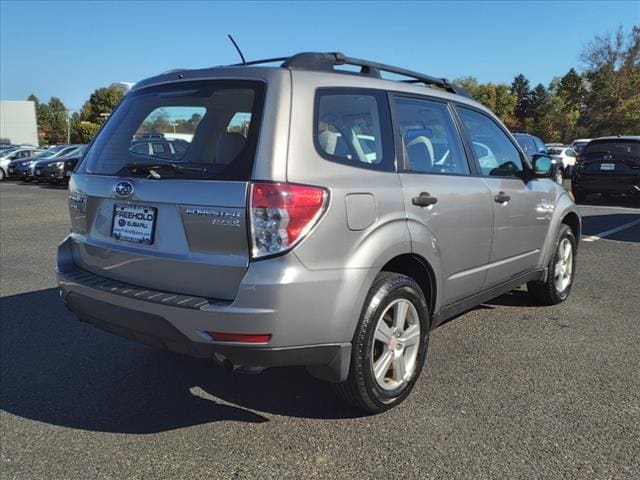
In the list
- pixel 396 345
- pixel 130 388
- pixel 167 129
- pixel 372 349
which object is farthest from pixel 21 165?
pixel 372 349

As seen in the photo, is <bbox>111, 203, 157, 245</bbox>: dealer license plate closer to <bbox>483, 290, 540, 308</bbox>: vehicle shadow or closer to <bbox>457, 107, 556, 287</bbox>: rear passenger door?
<bbox>457, 107, 556, 287</bbox>: rear passenger door

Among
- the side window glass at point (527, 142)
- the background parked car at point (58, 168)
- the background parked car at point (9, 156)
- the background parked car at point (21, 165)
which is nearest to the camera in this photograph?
the side window glass at point (527, 142)

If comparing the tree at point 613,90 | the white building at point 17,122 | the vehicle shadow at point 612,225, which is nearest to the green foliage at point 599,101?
the tree at point 613,90

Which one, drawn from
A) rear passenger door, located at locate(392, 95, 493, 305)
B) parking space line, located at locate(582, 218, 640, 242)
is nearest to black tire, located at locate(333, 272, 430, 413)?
rear passenger door, located at locate(392, 95, 493, 305)

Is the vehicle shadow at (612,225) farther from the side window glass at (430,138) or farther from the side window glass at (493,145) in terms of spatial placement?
the side window glass at (430,138)

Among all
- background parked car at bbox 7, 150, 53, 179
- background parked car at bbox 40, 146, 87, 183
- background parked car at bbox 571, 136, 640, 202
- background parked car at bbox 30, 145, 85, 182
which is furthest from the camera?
background parked car at bbox 7, 150, 53, 179

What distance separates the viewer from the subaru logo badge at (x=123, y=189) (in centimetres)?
291

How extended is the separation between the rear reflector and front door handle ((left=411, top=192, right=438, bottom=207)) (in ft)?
3.82

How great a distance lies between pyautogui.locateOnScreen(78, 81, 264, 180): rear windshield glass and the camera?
273 cm

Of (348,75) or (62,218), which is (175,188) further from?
(62,218)

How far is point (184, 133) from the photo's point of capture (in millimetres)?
3293

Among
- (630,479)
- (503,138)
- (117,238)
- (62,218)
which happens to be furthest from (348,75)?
(62,218)

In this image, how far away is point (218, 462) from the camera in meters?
2.74

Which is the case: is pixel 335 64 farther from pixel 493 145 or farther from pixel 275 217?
pixel 493 145
